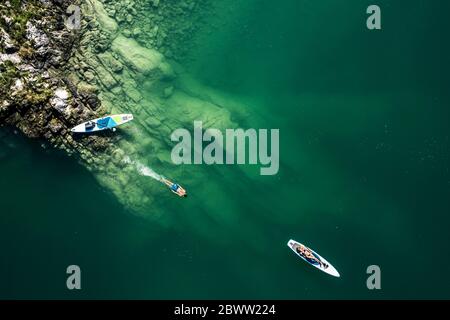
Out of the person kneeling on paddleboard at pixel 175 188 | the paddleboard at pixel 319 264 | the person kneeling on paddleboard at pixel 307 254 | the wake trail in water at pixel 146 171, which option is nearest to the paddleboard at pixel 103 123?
the wake trail in water at pixel 146 171

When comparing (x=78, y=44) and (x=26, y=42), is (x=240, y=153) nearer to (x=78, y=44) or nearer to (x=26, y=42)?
(x=78, y=44)

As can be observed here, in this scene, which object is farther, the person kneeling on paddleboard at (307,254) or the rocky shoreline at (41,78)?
the person kneeling on paddleboard at (307,254)

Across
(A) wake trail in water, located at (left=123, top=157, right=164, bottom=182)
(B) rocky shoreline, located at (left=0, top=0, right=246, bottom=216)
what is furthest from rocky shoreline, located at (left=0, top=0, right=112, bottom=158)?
(A) wake trail in water, located at (left=123, top=157, right=164, bottom=182)

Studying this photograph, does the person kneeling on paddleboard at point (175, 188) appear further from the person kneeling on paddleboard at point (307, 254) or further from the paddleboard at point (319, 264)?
the person kneeling on paddleboard at point (307, 254)

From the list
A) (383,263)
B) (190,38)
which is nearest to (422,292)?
(383,263)

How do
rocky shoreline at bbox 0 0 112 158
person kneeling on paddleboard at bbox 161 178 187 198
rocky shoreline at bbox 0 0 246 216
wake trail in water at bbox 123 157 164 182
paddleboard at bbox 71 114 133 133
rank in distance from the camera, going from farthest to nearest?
1. wake trail in water at bbox 123 157 164 182
2. person kneeling on paddleboard at bbox 161 178 187 198
3. paddleboard at bbox 71 114 133 133
4. rocky shoreline at bbox 0 0 246 216
5. rocky shoreline at bbox 0 0 112 158

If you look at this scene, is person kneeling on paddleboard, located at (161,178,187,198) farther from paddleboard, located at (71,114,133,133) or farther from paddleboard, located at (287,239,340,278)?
paddleboard, located at (287,239,340,278)
